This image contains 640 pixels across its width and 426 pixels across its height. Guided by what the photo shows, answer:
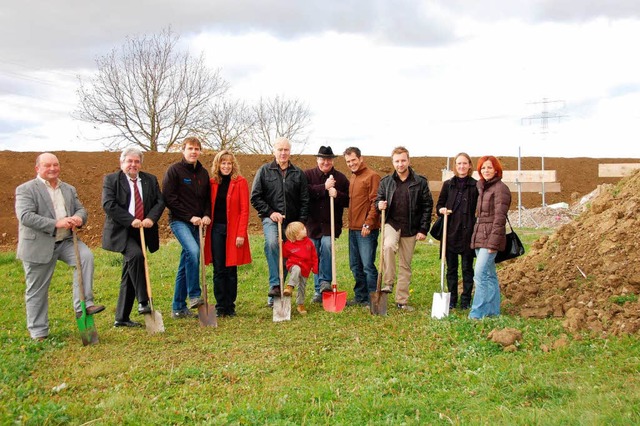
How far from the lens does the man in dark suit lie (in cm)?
704

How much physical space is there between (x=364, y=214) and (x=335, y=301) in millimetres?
1177

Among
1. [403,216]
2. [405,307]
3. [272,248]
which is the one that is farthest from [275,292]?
[403,216]

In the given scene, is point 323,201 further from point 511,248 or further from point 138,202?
point 511,248

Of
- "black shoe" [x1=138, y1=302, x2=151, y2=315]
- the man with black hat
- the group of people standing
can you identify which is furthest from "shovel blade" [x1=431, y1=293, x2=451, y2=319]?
"black shoe" [x1=138, y1=302, x2=151, y2=315]

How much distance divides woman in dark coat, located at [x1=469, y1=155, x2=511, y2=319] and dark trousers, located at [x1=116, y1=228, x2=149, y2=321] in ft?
12.1

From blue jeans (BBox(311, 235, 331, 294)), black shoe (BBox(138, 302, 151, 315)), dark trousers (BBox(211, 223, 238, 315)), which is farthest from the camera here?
blue jeans (BBox(311, 235, 331, 294))

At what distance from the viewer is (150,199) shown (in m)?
7.32

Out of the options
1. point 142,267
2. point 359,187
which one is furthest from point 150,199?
point 359,187

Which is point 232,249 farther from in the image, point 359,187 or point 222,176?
point 359,187

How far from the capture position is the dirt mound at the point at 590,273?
635cm

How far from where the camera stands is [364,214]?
8.08 m

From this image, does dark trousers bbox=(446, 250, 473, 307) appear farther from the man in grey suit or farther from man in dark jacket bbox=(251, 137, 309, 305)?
the man in grey suit

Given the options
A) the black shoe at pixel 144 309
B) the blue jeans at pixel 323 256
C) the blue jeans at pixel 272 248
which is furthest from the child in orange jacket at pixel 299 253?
the black shoe at pixel 144 309

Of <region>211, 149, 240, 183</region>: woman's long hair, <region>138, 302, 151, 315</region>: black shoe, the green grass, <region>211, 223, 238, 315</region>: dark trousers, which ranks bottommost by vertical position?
the green grass
